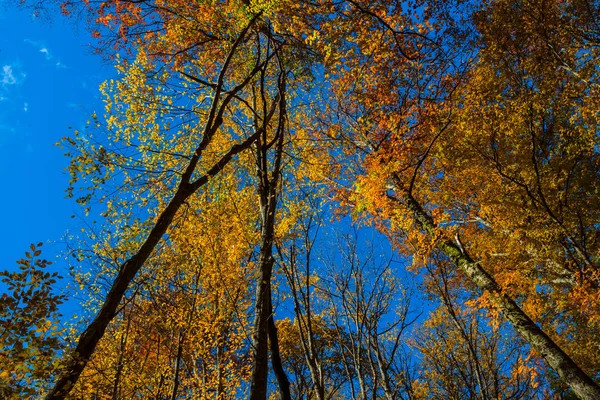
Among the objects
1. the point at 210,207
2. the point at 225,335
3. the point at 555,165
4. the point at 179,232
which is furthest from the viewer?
the point at 555,165

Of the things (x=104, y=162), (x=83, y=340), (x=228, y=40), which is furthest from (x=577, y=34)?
(x=83, y=340)

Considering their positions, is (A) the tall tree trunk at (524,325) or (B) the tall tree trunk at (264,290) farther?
(A) the tall tree trunk at (524,325)

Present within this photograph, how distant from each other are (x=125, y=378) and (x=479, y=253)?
10.2 metres

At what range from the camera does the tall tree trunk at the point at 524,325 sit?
17.2 feet

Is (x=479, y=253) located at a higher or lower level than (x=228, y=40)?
lower

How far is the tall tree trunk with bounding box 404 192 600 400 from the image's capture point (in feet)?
17.2

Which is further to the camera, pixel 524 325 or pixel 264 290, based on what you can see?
pixel 524 325

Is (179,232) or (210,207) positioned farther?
(179,232)

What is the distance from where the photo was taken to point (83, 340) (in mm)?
3182

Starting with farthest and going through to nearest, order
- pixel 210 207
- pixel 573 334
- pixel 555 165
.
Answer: pixel 573 334 → pixel 555 165 → pixel 210 207

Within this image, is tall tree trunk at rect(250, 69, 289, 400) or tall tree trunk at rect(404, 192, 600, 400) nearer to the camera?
tall tree trunk at rect(250, 69, 289, 400)

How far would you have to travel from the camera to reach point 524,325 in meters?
6.19

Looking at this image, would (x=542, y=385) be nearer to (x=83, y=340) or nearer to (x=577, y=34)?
(x=577, y=34)

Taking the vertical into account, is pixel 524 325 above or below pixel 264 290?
above
